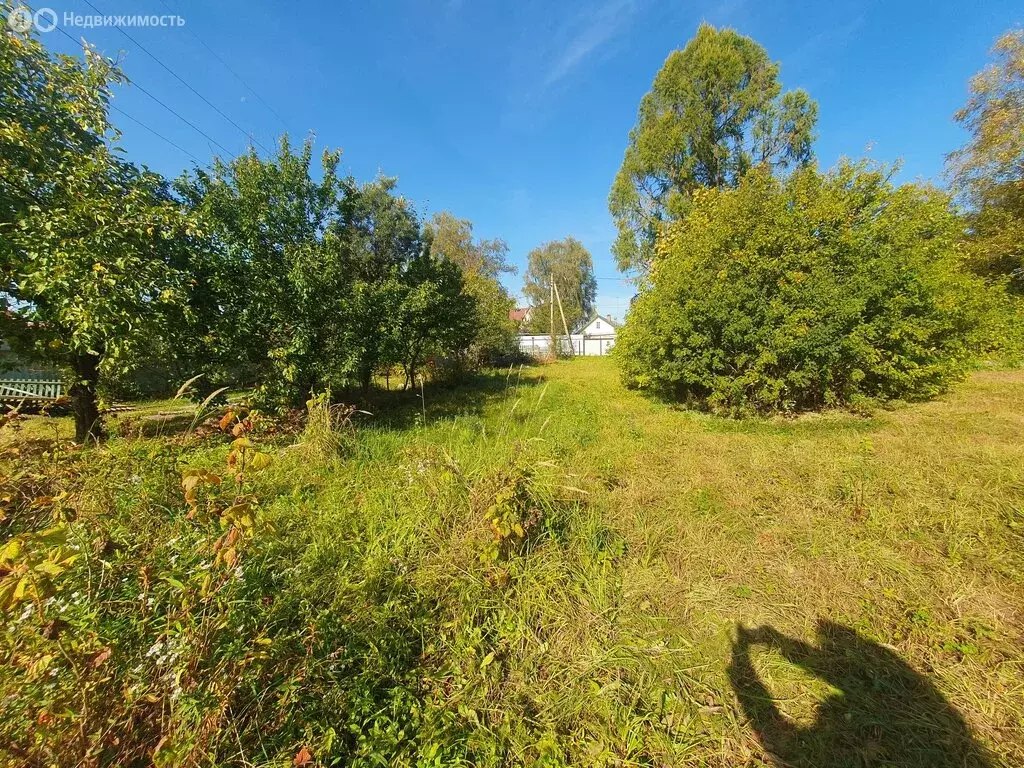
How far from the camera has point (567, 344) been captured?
2792 cm

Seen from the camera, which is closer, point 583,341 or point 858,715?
point 858,715

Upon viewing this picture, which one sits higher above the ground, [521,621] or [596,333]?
[596,333]

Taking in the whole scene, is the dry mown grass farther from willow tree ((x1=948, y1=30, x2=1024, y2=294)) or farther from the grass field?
willow tree ((x1=948, y1=30, x2=1024, y2=294))

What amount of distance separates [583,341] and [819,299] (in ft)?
86.6

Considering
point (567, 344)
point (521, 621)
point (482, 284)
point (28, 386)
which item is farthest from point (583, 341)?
point (521, 621)

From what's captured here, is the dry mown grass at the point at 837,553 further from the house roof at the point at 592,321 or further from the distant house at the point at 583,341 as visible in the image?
the house roof at the point at 592,321

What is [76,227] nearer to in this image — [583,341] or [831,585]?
[831,585]

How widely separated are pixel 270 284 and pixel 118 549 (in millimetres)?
4090

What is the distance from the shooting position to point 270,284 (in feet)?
16.4

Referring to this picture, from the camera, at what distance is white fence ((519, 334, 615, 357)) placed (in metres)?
26.0

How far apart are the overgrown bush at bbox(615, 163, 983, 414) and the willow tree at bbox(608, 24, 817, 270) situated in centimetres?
741

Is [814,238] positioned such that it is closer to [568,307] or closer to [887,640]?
[887,640]

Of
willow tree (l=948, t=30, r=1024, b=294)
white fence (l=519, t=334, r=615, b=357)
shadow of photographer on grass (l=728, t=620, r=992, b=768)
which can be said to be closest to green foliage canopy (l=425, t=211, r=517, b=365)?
white fence (l=519, t=334, r=615, b=357)

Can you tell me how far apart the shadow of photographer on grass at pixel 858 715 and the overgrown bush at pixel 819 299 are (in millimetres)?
5520
